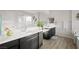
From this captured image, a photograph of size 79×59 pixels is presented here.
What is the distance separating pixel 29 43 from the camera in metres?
1.77

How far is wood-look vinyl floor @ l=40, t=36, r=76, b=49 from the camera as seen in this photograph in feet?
5.65

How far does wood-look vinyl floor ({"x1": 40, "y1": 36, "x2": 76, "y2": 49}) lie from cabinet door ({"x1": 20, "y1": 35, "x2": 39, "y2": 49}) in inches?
4.6

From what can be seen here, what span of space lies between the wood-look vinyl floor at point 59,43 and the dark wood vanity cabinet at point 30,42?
0.12 meters

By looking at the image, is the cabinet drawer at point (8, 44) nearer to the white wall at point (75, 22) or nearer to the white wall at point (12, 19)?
the white wall at point (12, 19)

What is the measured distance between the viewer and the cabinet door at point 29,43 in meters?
1.73

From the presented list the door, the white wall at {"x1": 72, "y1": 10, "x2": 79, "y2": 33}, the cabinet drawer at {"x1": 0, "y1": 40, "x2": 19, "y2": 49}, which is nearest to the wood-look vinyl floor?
the door
